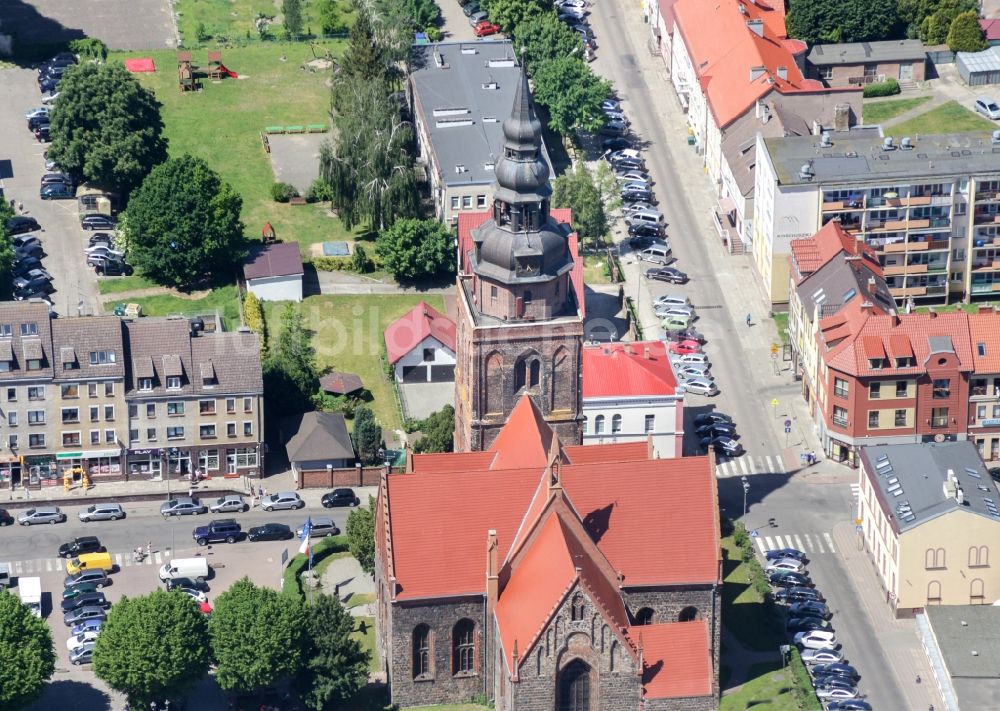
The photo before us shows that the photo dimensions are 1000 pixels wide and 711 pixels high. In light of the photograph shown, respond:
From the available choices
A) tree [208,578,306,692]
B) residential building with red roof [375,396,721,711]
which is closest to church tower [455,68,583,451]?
residential building with red roof [375,396,721,711]

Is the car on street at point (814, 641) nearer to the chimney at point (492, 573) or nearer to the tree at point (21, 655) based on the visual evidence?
the chimney at point (492, 573)

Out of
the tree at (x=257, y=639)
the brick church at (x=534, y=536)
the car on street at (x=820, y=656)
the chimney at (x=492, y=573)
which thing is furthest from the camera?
the car on street at (x=820, y=656)

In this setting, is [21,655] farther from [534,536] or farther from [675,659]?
[675,659]

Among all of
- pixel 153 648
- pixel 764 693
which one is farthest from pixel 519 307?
pixel 153 648

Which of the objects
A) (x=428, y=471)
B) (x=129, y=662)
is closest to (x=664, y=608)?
(x=428, y=471)

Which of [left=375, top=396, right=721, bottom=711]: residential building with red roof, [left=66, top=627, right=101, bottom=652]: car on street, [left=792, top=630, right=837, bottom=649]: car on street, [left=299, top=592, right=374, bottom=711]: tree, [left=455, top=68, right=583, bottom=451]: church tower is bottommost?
[left=792, top=630, right=837, bottom=649]: car on street

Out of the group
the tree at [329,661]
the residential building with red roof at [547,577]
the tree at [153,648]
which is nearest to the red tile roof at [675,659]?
the residential building with red roof at [547,577]

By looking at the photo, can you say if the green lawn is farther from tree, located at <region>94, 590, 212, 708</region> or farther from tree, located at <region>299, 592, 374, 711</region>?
tree, located at <region>94, 590, 212, 708</region>
